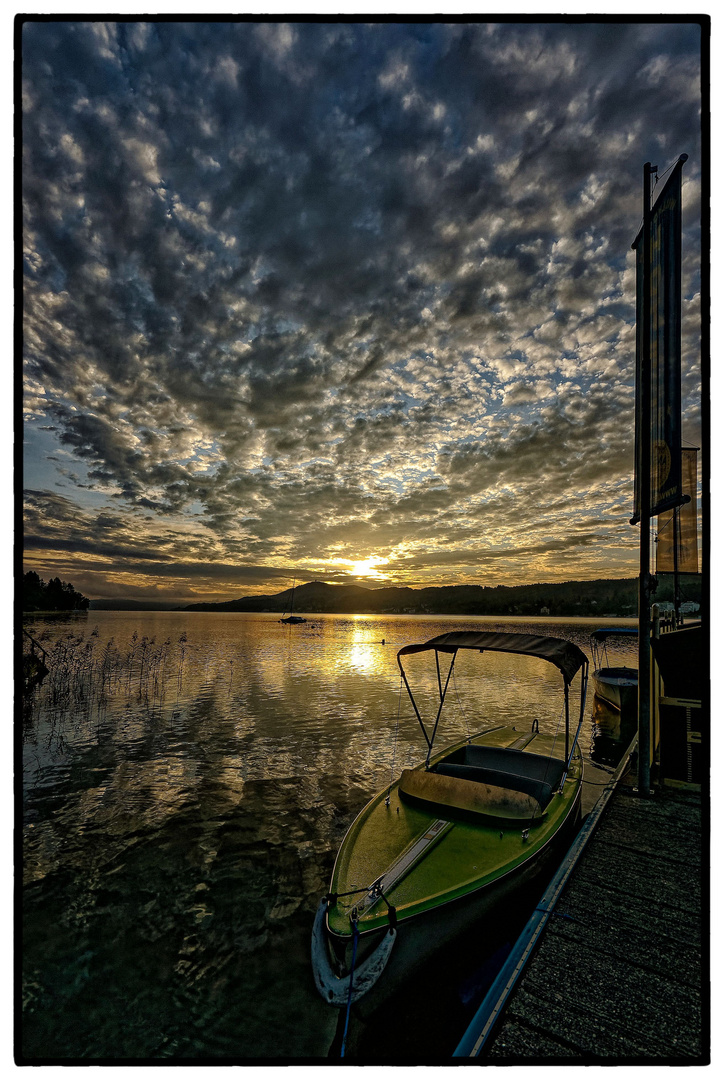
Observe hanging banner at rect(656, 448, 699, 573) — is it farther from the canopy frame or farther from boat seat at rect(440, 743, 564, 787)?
boat seat at rect(440, 743, 564, 787)

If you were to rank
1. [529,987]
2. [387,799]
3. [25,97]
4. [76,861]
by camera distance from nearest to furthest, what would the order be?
[25,97] < [529,987] < [387,799] < [76,861]

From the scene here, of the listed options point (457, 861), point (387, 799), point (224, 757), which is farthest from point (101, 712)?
point (457, 861)

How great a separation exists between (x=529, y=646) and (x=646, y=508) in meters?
3.42

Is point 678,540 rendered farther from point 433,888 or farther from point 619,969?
point 433,888

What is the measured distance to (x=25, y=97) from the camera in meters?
3.70

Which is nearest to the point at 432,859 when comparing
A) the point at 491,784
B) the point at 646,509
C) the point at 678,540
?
the point at 491,784

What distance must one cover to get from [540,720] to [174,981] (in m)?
22.3

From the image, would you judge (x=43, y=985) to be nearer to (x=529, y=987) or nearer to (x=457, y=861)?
(x=457, y=861)

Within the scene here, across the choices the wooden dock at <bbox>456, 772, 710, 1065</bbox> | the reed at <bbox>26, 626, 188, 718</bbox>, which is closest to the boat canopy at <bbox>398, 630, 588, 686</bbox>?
the wooden dock at <bbox>456, 772, 710, 1065</bbox>

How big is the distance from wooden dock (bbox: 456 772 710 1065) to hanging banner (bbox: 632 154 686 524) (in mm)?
5561

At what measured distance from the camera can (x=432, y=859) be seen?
6.33 m

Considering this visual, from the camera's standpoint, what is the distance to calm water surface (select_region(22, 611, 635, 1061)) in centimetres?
550

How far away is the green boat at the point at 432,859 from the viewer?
5.09 metres

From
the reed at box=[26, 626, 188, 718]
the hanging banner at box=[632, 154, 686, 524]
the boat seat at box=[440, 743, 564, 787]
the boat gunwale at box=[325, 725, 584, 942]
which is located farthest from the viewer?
the reed at box=[26, 626, 188, 718]
